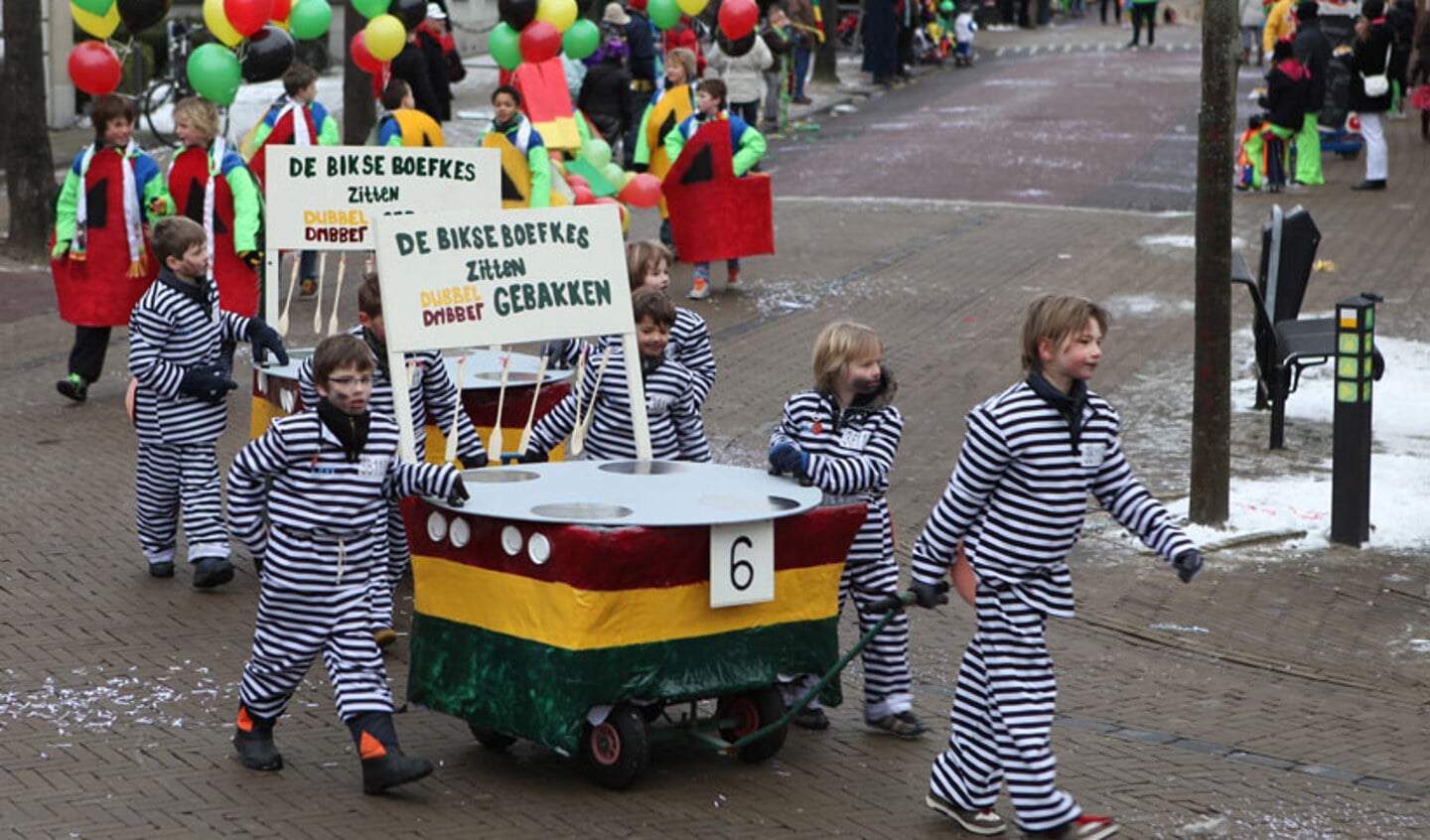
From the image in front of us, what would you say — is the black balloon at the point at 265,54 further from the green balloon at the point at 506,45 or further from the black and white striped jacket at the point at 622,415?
the black and white striped jacket at the point at 622,415

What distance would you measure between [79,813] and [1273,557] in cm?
564

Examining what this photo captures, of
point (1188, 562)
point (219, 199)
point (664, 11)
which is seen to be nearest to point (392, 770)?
point (1188, 562)

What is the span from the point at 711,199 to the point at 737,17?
1.60 metres

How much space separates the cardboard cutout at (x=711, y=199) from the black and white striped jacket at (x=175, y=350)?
7292 millimetres

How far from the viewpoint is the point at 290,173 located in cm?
974

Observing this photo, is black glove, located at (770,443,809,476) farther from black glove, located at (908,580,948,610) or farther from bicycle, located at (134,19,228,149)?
bicycle, located at (134,19,228,149)

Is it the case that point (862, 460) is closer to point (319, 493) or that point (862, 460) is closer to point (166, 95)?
point (319, 493)

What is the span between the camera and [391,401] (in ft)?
25.0

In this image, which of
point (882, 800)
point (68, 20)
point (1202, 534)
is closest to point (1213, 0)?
point (1202, 534)

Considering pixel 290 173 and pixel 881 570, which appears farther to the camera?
pixel 290 173

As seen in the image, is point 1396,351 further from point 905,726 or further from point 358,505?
point 358,505

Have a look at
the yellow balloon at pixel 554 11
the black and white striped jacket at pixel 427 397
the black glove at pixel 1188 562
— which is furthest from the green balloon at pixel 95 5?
the black glove at pixel 1188 562

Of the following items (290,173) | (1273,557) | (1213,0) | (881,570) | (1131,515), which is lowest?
(1273,557)

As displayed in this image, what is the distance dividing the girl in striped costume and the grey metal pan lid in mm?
136
